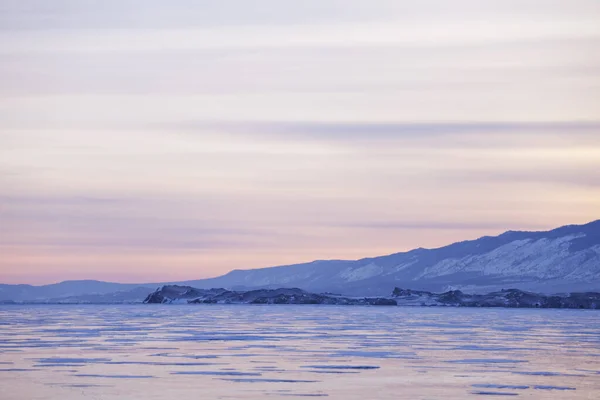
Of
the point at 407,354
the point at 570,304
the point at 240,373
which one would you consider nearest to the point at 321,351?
the point at 407,354

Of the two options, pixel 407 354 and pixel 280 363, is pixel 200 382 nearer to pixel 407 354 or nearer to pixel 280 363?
pixel 280 363

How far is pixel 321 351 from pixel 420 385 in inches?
510

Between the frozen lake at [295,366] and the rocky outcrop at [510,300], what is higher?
the rocky outcrop at [510,300]

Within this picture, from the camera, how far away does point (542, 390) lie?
3017 cm

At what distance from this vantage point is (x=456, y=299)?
601 feet

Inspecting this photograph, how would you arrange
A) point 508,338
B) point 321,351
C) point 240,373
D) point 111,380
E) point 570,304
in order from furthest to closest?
point 570,304 → point 508,338 → point 321,351 → point 240,373 → point 111,380

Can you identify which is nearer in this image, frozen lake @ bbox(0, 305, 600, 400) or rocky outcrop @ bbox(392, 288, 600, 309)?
frozen lake @ bbox(0, 305, 600, 400)

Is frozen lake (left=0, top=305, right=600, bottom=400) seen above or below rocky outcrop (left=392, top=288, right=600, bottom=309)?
below

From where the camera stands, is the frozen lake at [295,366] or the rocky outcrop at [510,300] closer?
the frozen lake at [295,366]

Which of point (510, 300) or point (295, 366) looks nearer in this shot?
point (295, 366)

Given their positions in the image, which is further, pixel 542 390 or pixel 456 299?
pixel 456 299

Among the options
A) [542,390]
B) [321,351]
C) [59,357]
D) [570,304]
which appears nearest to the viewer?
[542,390]

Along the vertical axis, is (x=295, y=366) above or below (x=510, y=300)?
below

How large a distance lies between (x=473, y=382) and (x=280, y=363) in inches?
321
